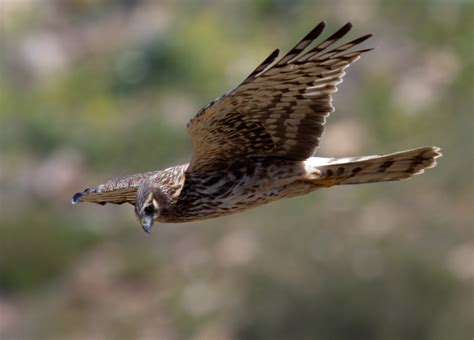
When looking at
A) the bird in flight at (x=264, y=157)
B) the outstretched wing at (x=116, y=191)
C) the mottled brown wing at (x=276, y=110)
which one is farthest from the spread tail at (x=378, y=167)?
the outstretched wing at (x=116, y=191)

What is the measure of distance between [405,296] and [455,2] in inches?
630

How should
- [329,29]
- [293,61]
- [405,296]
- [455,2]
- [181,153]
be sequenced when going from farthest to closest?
[455,2], [181,153], [329,29], [405,296], [293,61]

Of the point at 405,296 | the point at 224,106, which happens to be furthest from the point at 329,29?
the point at 224,106

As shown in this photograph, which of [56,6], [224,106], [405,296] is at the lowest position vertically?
[224,106]

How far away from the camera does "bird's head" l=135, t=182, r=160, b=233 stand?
10.4 m

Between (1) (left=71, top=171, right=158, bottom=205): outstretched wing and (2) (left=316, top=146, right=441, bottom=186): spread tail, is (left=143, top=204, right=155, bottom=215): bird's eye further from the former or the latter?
(2) (left=316, top=146, right=441, bottom=186): spread tail

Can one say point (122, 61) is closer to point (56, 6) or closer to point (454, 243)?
point (56, 6)

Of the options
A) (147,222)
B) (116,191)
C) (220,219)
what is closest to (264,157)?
(147,222)

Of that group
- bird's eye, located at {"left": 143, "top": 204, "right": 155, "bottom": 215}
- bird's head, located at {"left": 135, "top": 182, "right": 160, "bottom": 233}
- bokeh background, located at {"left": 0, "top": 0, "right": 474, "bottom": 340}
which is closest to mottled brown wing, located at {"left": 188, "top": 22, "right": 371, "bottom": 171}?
bird's head, located at {"left": 135, "top": 182, "right": 160, "bottom": 233}

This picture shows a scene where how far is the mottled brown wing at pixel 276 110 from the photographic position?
9.96 meters

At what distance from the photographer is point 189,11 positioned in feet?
146

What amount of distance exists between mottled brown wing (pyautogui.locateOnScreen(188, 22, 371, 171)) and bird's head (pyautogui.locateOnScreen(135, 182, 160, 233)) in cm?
38

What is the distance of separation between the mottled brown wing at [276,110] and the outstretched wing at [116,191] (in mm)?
697

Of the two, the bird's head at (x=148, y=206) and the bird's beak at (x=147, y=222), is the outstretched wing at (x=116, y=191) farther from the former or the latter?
the bird's beak at (x=147, y=222)
